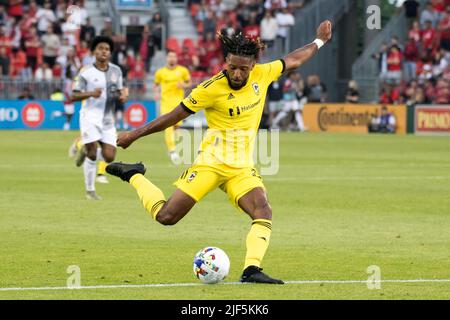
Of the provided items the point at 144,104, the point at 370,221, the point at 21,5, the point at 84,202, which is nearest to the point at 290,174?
the point at 84,202

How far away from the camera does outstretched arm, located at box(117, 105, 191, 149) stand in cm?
1088

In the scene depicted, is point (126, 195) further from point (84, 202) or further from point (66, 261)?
point (66, 261)

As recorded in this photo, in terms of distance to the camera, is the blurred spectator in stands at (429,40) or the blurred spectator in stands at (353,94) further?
the blurred spectator in stands at (429,40)

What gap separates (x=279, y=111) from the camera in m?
46.4

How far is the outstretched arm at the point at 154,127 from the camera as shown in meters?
10.9

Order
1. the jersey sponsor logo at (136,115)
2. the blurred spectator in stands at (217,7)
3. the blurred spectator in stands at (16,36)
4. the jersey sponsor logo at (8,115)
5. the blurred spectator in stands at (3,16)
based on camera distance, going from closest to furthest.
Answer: the jersey sponsor logo at (8,115) < the jersey sponsor logo at (136,115) < the blurred spectator in stands at (16,36) < the blurred spectator in stands at (3,16) < the blurred spectator in stands at (217,7)

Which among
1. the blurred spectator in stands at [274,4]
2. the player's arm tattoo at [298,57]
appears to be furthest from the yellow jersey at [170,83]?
the blurred spectator in stands at [274,4]

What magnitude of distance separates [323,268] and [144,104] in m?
33.6

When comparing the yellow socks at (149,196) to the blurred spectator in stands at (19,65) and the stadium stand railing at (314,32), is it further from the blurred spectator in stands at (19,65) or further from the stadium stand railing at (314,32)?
the stadium stand railing at (314,32)

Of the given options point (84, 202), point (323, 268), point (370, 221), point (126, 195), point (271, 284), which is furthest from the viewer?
point (126, 195)

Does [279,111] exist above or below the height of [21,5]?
below

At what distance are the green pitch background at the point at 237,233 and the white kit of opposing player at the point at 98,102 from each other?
1016 millimetres

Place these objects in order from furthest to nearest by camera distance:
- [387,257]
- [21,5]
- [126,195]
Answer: [21,5] < [126,195] < [387,257]

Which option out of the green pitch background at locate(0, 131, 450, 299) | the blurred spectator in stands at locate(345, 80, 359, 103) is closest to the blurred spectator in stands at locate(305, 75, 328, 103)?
the blurred spectator in stands at locate(345, 80, 359, 103)
